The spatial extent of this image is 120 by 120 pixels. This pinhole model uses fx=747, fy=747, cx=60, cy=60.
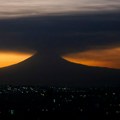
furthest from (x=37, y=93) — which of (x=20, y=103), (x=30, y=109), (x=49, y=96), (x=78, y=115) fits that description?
(x=78, y=115)

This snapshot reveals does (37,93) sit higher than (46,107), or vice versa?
(37,93)

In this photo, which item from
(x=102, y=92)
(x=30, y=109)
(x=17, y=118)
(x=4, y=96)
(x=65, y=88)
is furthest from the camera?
(x=65, y=88)

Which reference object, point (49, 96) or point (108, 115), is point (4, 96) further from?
point (108, 115)

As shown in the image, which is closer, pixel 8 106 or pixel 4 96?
pixel 8 106

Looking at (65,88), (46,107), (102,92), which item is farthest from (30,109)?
(65,88)

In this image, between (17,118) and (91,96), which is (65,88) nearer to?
(91,96)

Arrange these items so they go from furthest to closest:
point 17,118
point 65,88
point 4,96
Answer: point 65,88 < point 4,96 < point 17,118
